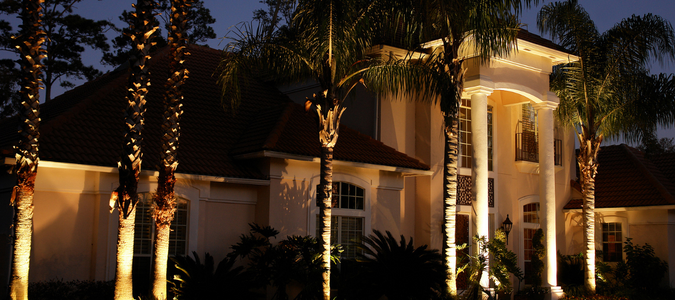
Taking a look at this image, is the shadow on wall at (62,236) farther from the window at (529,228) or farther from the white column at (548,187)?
the window at (529,228)

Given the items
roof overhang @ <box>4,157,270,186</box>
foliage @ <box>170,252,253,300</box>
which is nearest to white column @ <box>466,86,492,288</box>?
roof overhang @ <box>4,157,270,186</box>

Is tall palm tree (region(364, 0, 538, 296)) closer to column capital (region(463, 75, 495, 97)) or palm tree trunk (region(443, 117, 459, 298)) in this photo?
palm tree trunk (region(443, 117, 459, 298))

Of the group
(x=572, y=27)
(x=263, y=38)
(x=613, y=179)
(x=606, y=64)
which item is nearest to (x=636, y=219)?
(x=613, y=179)

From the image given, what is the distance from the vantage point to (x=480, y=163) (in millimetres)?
16047

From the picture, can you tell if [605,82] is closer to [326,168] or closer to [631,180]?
[631,180]

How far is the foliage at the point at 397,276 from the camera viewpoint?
13.6 metres

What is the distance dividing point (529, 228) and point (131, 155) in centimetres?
1465

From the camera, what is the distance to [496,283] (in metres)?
15.6

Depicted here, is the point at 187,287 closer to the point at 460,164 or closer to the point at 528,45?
the point at 460,164

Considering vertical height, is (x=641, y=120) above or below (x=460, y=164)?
above

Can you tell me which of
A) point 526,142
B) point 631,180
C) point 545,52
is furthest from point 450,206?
point 631,180

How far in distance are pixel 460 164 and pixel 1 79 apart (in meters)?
23.1

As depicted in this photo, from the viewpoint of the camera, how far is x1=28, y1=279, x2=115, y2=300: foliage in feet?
37.3

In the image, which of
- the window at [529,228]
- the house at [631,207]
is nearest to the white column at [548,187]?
the window at [529,228]
